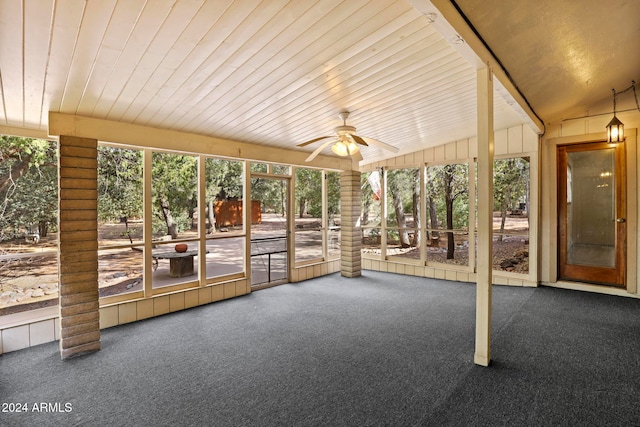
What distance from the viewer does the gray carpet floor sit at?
78.3 inches

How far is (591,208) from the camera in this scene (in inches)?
190

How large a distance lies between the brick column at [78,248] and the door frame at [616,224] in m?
6.49

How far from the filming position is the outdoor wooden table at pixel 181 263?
4.26 m

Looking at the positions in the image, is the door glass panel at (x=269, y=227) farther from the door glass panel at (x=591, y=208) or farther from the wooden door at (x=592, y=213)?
the door glass panel at (x=591, y=208)

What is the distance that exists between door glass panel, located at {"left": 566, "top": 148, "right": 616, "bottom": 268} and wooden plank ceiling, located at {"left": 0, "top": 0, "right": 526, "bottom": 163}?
225cm

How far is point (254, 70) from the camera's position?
7.98 feet

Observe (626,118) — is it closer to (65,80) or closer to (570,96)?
(570,96)

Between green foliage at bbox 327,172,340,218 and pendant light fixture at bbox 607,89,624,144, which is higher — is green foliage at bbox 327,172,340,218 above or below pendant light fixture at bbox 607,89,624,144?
below

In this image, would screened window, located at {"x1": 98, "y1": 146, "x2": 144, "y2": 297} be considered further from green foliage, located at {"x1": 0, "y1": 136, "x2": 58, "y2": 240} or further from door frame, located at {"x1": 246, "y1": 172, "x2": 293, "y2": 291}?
door frame, located at {"x1": 246, "y1": 172, "x2": 293, "y2": 291}

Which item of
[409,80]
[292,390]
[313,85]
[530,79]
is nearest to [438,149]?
[530,79]

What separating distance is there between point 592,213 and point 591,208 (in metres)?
0.08

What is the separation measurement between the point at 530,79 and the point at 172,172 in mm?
4431

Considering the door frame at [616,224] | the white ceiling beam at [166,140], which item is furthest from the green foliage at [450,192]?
the white ceiling beam at [166,140]

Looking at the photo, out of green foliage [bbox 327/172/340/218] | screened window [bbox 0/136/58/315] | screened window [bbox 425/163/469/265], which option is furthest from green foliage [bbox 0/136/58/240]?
screened window [bbox 425/163/469/265]
